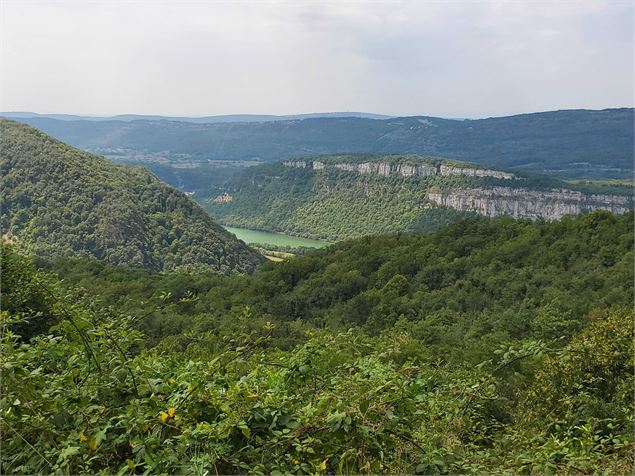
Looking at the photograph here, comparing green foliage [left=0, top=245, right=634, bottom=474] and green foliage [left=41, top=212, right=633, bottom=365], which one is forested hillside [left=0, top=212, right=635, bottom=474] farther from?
green foliage [left=41, top=212, right=633, bottom=365]

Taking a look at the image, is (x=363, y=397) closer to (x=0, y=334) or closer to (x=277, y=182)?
(x=0, y=334)

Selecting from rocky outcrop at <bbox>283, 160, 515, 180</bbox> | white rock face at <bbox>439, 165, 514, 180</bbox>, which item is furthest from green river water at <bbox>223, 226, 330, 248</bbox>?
white rock face at <bbox>439, 165, 514, 180</bbox>

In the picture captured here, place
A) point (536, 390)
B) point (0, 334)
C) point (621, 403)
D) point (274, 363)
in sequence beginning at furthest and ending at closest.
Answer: point (536, 390) → point (621, 403) → point (0, 334) → point (274, 363)

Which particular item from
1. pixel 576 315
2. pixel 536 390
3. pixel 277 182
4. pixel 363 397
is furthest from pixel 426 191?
pixel 363 397

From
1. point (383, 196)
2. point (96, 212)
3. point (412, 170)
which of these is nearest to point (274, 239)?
point (383, 196)

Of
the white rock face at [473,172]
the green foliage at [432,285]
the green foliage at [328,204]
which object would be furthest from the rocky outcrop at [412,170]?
the green foliage at [432,285]

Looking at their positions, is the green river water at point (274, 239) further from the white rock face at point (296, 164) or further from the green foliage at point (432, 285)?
the green foliage at point (432, 285)
